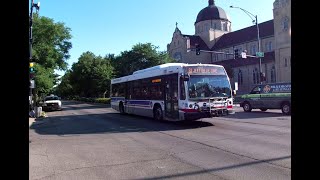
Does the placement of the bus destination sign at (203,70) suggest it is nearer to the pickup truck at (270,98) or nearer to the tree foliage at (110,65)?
the pickup truck at (270,98)

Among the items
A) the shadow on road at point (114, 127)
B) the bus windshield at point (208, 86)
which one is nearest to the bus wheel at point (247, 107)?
the shadow on road at point (114, 127)

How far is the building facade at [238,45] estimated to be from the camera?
5978 centimetres

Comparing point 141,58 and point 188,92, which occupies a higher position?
point 141,58

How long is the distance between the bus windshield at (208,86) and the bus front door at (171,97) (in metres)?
0.99

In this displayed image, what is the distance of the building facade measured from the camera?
5978 centimetres

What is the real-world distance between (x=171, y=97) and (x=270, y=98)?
9.00m

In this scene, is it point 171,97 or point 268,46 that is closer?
point 171,97

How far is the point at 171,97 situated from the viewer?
16500mm

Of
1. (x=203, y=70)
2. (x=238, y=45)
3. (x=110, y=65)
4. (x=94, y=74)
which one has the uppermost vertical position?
(x=238, y=45)

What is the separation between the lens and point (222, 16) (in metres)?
88.9

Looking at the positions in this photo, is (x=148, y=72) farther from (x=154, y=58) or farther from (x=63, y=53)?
(x=154, y=58)

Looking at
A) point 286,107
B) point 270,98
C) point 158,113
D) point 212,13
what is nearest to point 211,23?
point 212,13

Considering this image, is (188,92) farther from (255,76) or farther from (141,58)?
(255,76)

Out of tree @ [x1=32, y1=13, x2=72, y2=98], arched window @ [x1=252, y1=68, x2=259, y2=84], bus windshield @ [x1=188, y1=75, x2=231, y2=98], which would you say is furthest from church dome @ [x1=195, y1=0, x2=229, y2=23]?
bus windshield @ [x1=188, y1=75, x2=231, y2=98]
